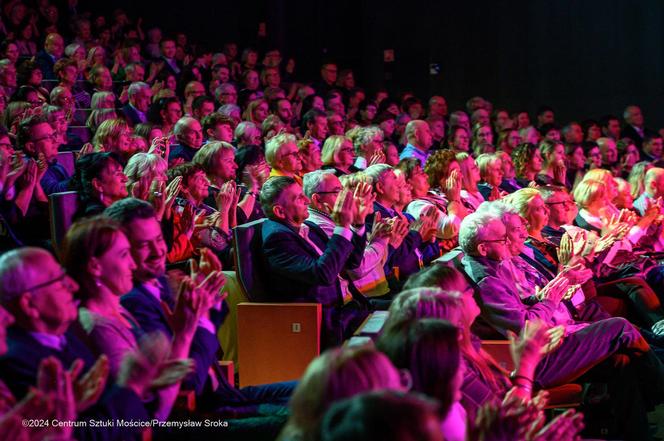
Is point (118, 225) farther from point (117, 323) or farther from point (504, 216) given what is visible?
point (504, 216)

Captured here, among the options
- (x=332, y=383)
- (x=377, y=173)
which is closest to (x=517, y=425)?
(x=332, y=383)

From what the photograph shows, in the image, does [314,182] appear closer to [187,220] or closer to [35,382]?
[187,220]

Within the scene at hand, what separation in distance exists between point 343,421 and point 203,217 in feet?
10.8

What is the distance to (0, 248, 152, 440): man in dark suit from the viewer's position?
6.48 feet

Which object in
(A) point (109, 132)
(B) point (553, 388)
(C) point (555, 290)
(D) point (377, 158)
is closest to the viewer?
(B) point (553, 388)

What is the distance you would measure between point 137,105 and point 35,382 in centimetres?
533

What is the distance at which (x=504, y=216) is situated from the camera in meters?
3.81

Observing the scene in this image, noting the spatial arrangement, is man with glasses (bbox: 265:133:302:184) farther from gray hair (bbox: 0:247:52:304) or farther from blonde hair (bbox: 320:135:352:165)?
gray hair (bbox: 0:247:52:304)

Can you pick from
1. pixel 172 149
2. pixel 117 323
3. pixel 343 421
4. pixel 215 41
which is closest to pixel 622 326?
pixel 117 323

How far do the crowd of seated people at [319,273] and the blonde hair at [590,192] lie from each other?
1 centimetres

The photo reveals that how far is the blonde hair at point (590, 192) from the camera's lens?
218 inches

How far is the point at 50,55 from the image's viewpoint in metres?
8.52

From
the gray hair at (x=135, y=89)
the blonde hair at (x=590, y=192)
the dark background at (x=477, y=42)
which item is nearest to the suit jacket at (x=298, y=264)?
the blonde hair at (x=590, y=192)

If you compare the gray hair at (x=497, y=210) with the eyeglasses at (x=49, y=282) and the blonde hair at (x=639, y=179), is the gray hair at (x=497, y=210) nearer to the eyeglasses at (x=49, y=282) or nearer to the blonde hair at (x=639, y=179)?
the eyeglasses at (x=49, y=282)
